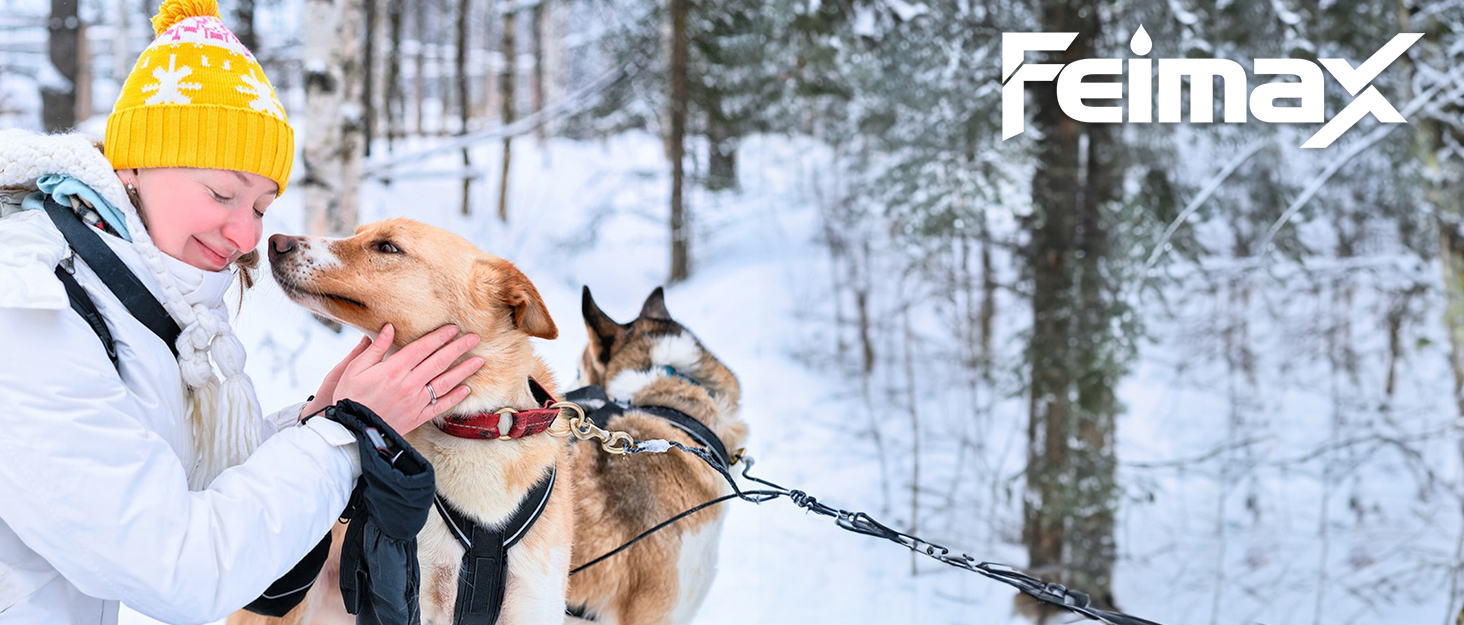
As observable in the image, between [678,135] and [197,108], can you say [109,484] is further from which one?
[678,135]

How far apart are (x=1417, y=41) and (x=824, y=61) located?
397 centimetres

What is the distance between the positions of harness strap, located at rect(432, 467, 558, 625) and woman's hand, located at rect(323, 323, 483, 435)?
0.27 metres

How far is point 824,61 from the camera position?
25.1 ft

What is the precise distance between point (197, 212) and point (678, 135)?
35.9ft

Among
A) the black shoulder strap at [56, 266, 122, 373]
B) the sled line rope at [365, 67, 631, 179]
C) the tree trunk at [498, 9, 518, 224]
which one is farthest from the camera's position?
the tree trunk at [498, 9, 518, 224]

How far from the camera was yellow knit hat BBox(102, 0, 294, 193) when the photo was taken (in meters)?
1.62

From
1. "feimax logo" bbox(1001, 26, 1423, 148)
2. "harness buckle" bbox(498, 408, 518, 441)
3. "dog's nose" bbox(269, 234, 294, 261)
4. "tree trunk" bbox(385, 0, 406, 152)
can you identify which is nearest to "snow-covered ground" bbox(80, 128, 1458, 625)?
"dog's nose" bbox(269, 234, 294, 261)

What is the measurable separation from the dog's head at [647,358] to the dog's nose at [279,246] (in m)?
1.65

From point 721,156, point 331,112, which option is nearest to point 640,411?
point 331,112

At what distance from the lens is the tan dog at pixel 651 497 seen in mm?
3059

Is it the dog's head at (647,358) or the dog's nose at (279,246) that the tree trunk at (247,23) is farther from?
the dog's nose at (279,246)

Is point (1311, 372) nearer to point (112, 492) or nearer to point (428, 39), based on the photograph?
point (112, 492)

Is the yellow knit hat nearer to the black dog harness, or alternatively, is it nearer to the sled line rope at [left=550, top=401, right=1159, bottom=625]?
the sled line rope at [left=550, top=401, right=1159, bottom=625]

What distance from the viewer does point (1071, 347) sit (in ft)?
21.0
